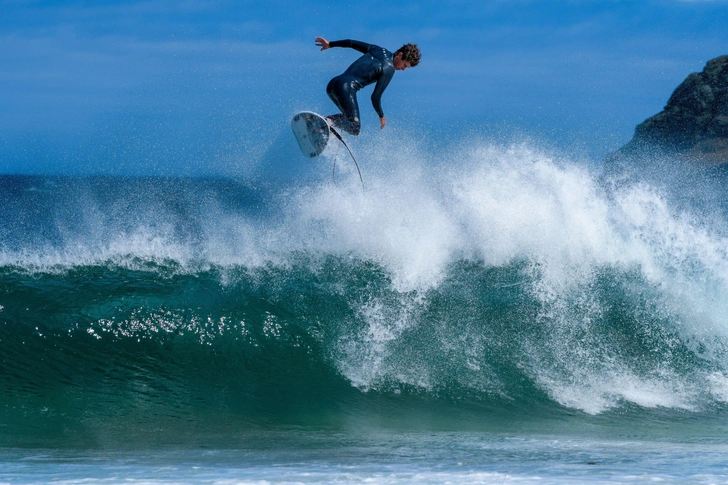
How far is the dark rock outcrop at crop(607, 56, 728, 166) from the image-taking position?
48750mm

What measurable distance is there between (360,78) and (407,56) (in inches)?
23.4

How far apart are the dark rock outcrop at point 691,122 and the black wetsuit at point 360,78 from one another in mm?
42437

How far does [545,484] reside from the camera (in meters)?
3.90

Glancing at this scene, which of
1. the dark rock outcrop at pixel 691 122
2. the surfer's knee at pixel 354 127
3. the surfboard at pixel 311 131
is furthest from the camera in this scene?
the dark rock outcrop at pixel 691 122

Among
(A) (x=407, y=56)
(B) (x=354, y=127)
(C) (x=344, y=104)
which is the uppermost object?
(A) (x=407, y=56)

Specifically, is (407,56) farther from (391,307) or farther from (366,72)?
(391,307)

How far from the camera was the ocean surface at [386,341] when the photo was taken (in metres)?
4.96

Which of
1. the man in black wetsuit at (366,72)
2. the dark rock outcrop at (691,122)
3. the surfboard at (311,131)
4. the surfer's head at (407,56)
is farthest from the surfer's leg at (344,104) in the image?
the dark rock outcrop at (691,122)

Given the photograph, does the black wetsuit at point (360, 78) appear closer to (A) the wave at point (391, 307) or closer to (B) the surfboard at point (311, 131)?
(B) the surfboard at point (311, 131)

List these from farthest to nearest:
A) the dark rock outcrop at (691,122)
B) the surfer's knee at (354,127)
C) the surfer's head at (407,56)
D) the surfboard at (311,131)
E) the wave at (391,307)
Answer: the dark rock outcrop at (691,122), the surfboard at (311,131), the surfer's knee at (354,127), the surfer's head at (407,56), the wave at (391,307)

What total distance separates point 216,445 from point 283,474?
1.30 meters

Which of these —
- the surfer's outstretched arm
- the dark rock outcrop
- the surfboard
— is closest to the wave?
the surfboard

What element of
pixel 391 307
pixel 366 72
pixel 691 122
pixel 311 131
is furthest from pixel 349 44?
pixel 691 122

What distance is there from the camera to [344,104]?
8023 millimetres
